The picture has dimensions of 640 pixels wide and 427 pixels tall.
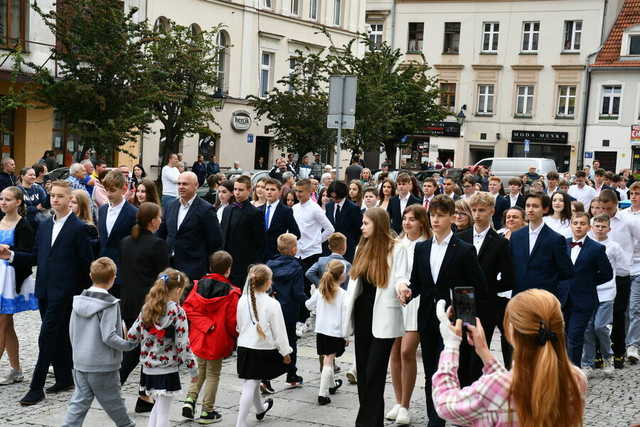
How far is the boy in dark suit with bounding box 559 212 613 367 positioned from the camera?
898 centimetres

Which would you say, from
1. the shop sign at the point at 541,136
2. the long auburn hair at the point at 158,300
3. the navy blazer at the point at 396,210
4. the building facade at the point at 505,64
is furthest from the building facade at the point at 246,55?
the long auburn hair at the point at 158,300

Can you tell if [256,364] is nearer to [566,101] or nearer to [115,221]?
[115,221]

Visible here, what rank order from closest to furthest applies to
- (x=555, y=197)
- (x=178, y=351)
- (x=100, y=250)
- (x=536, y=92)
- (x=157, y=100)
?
(x=178, y=351) < (x=100, y=250) < (x=555, y=197) < (x=157, y=100) < (x=536, y=92)

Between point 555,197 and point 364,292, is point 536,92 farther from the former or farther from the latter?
point 364,292

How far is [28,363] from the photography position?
9055 mm

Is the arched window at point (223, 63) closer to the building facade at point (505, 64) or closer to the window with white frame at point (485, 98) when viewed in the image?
the building facade at point (505, 64)

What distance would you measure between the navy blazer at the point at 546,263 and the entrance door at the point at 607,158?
41.5 meters

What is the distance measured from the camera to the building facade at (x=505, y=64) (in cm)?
4891

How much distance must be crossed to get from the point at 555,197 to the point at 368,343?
13.6ft

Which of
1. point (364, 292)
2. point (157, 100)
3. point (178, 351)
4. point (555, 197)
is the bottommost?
point (178, 351)

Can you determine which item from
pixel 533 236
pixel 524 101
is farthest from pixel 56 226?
pixel 524 101

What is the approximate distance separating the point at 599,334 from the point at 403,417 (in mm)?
3450

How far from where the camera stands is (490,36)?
168 feet

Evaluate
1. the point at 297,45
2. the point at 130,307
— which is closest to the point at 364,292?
the point at 130,307
